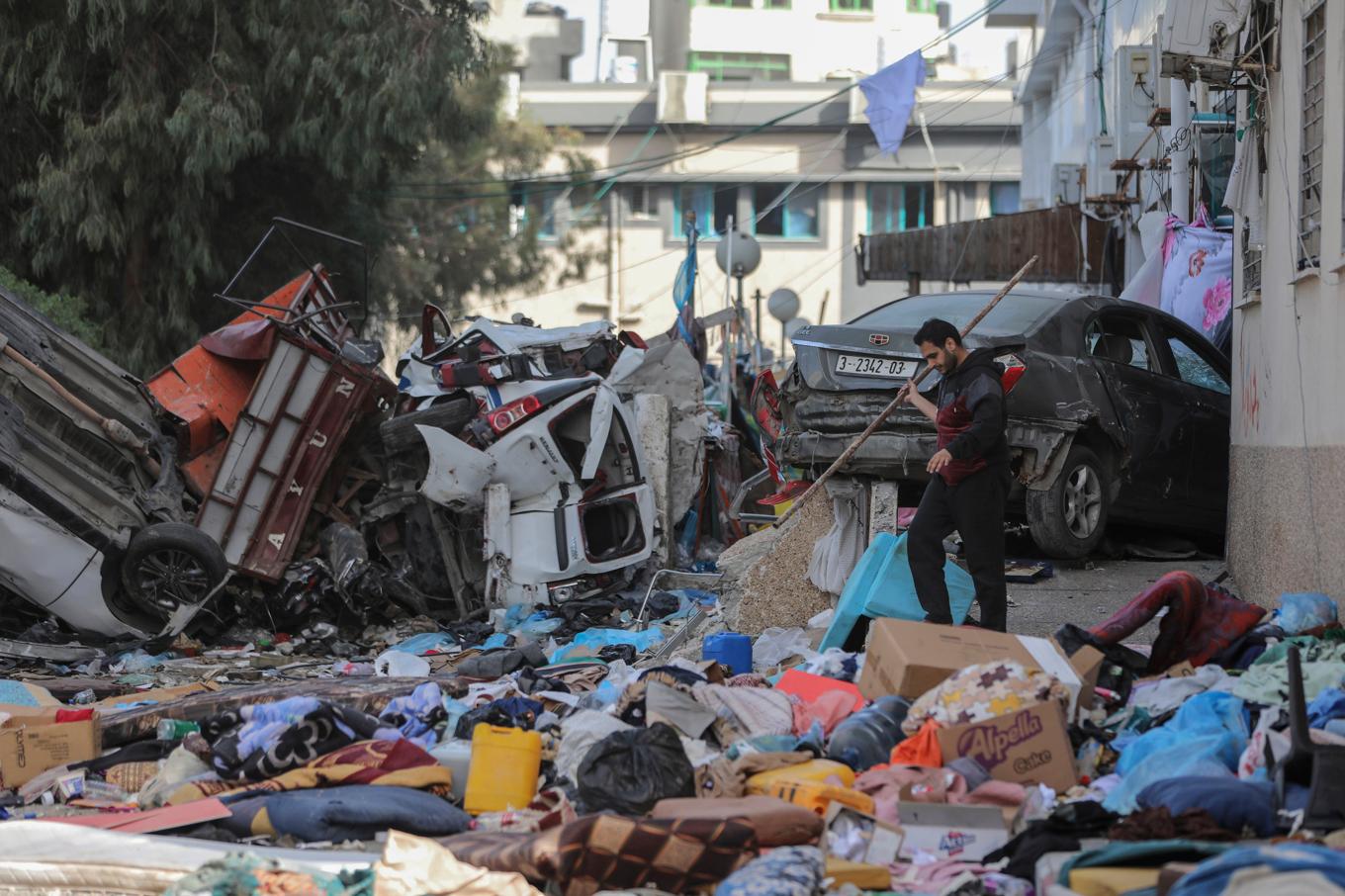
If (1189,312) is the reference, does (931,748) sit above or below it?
below

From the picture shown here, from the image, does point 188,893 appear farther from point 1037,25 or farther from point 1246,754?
point 1037,25

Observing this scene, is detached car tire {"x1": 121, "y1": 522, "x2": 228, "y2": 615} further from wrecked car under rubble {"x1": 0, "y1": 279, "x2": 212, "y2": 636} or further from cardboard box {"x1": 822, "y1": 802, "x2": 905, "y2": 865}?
cardboard box {"x1": 822, "y1": 802, "x2": 905, "y2": 865}

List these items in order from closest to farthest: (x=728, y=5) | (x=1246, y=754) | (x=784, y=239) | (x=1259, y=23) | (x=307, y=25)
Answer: (x=1246, y=754) < (x=1259, y=23) < (x=307, y=25) < (x=784, y=239) < (x=728, y=5)

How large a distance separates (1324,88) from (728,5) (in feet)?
131

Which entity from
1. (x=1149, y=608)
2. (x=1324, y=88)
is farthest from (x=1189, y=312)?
(x=1149, y=608)

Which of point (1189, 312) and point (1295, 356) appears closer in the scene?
point (1295, 356)

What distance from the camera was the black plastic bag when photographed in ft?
18.7

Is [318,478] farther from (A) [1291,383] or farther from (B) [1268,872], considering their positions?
(B) [1268,872]

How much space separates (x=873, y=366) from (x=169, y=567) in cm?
525

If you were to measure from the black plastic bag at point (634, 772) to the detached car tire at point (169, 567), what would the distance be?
5.99 metres

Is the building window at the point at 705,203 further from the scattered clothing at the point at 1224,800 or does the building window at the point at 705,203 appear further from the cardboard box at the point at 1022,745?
the scattered clothing at the point at 1224,800

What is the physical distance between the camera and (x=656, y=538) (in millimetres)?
12648

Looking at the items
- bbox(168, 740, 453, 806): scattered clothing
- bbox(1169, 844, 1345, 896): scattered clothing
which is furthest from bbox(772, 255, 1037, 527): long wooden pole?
bbox(1169, 844, 1345, 896): scattered clothing

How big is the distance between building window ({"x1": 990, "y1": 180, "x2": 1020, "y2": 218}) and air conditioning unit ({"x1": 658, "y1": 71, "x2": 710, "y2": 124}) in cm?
745
